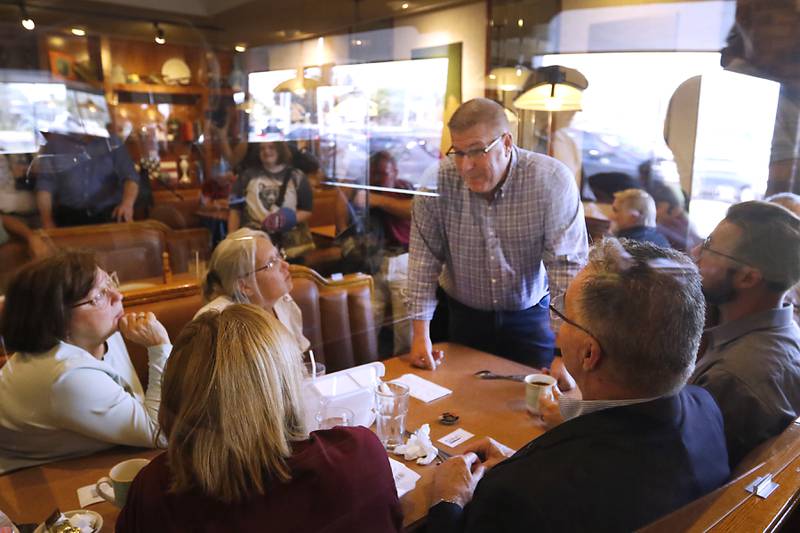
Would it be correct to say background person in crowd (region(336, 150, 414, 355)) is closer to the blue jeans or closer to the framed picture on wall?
the blue jeans

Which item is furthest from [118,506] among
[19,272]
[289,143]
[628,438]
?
[289,143]

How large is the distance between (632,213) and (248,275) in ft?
5.46

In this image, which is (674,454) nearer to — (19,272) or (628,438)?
(628,438)

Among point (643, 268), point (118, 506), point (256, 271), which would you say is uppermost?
point (643, 268)

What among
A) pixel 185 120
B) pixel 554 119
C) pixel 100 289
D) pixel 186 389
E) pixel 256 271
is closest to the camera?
pixel 186 389

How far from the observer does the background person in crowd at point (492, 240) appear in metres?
1.67

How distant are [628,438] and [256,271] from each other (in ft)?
3.34

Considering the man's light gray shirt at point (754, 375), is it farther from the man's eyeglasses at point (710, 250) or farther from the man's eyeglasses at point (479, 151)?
the man's eyeglasses at point (479, 151)

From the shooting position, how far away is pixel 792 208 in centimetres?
142

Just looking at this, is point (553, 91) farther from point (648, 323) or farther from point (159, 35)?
point (648, 323)

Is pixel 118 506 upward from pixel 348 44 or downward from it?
downward

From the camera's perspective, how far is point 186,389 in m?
0.73

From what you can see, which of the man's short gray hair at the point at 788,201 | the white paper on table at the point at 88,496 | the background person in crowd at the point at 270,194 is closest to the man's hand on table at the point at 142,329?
the white paper on table at the point at 88,496

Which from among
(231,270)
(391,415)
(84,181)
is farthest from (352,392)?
(84,181)
